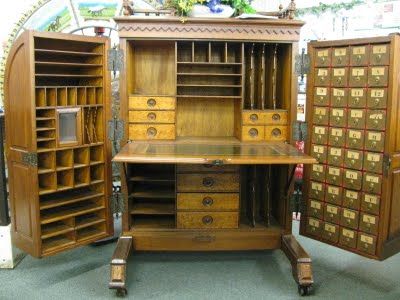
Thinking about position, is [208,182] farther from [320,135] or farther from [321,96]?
[321,96]

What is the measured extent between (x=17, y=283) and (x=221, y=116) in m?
1.81

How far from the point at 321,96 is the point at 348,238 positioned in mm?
955

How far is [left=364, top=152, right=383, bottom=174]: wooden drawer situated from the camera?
252 centimetres

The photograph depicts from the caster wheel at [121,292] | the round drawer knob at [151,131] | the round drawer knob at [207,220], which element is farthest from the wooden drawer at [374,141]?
the caster wheel at [121,292]

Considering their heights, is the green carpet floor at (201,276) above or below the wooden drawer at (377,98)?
below

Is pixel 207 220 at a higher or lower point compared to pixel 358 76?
lower

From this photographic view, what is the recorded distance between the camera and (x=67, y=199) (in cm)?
285

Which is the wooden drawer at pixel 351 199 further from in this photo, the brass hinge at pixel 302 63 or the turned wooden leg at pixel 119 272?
the turned wooden leg at pixel 119 272

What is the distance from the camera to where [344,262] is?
121 inches

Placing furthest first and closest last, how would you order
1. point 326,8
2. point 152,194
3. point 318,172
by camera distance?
point 326,8 < point 152,194 < point 318,172

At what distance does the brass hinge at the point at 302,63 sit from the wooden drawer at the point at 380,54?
44cm

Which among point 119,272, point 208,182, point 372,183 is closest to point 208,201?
point 208,182

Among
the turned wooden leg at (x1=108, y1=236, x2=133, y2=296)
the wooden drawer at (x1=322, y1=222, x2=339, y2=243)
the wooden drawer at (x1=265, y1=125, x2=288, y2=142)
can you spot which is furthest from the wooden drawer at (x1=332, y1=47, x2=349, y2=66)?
the turned wooden leg at (x1=108, y1=236, x2=133, y2=296)

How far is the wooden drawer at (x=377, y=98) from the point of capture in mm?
2461
